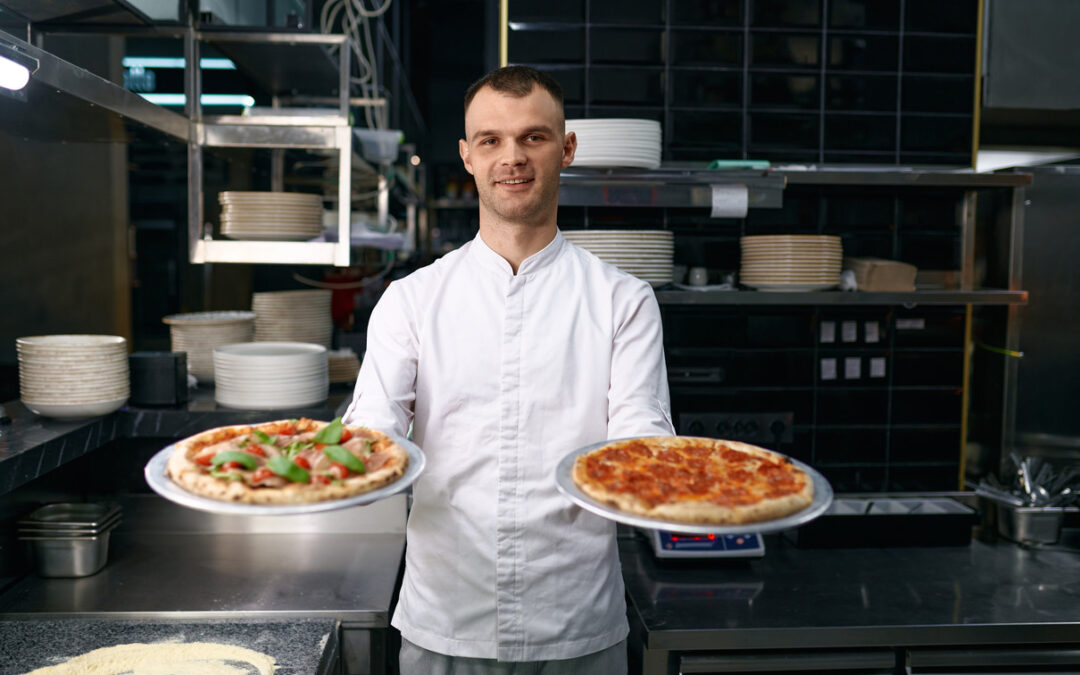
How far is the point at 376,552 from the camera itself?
8.26 ft

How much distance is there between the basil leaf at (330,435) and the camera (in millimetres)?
1402

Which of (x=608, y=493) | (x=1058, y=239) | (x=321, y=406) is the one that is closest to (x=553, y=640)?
(x=608, y=493)

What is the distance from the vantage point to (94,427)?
217 centimetres

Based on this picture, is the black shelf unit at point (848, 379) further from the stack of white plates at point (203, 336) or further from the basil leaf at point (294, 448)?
the basil leaf at point (294, 448)

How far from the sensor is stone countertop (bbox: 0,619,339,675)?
178 cm

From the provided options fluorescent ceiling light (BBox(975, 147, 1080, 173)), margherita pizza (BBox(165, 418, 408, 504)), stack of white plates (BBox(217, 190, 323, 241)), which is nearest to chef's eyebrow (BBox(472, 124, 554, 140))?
margherita pizza (BBox(165, 418, 408, 504))

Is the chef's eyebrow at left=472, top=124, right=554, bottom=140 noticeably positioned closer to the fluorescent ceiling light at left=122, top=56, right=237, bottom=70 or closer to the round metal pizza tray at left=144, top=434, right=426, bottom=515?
the round metal pizza tray at left=144, top=434, right=426, bottom=515

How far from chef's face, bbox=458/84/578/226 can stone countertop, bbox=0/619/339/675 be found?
1.11 metres

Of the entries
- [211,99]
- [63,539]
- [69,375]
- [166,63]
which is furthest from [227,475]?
[166,63]

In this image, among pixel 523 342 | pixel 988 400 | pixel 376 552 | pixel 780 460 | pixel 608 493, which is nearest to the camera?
pixel 608 493

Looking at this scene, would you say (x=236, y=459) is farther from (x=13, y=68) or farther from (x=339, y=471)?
(x=13, y=68)

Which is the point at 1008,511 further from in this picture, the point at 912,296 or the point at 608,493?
the point at 608,493

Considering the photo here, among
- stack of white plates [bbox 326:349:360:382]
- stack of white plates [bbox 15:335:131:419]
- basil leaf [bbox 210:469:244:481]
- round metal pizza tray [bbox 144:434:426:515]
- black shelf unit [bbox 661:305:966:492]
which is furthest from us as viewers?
black shelf unit [bbox 661:305:966:492]

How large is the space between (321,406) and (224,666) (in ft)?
3.07
